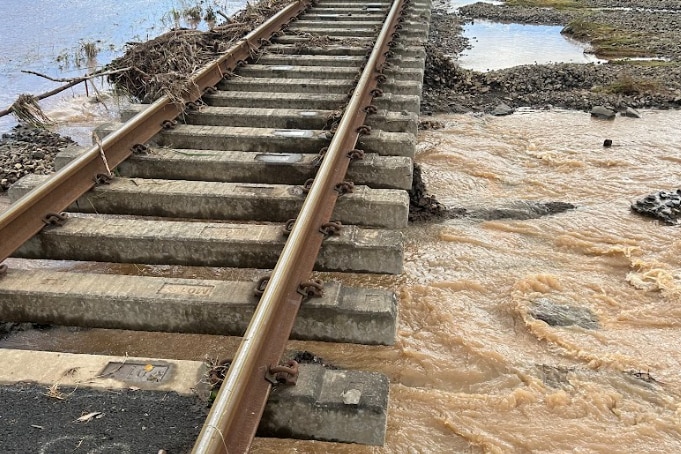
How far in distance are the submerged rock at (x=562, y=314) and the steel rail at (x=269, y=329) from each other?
1586 millimetres

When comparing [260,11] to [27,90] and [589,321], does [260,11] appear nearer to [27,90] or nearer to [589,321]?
[27,90]

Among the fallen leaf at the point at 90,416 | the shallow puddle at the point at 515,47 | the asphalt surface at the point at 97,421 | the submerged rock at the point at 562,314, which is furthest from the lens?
the shallow puddle at the point at 515,47

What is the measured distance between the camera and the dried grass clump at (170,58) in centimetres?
602

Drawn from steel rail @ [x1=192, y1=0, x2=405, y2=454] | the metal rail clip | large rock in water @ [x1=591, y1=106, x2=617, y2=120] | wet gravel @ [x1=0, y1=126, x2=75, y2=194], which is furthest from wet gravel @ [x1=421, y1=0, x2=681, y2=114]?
the metal rail clip

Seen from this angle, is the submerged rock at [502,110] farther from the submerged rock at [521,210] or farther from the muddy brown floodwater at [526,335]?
the submerged rock at [521,210]

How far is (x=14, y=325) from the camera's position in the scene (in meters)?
3.45

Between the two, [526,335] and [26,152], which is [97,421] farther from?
[26,152]

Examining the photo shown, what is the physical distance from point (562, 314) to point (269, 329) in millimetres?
2212

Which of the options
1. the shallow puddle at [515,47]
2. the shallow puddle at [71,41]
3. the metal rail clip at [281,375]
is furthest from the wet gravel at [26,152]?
the shallow puddle at [515,47]

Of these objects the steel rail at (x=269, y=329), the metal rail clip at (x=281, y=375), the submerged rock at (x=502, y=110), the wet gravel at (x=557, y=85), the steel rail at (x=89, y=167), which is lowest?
the submerged rock at (x=502, y=110)

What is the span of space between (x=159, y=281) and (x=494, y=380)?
6.60 ft

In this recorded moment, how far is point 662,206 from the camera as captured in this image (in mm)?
5184

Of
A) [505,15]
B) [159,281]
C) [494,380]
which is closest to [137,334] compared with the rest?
[159,281]

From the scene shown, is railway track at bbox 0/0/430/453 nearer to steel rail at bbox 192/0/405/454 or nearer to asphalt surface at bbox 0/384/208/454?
steel rail at bbox 192/0/405/454
